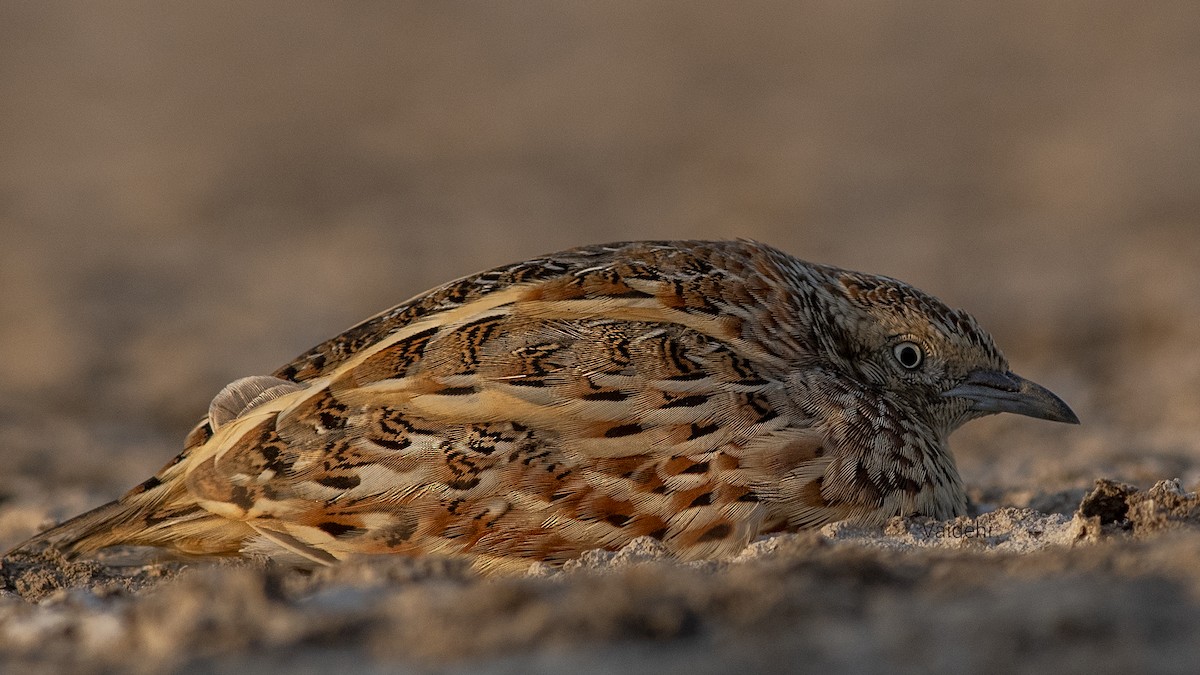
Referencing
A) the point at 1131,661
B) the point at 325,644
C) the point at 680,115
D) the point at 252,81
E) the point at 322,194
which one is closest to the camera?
the point at 1131,661

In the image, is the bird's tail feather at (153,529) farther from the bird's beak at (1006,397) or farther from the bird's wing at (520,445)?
the bird's beak at (1006,397)

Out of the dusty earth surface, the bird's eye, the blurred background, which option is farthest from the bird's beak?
the blurred background

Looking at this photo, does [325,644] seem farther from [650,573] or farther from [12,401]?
[12,401]

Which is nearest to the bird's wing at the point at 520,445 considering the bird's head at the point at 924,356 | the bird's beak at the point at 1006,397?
the bird's head at the point at 924,356

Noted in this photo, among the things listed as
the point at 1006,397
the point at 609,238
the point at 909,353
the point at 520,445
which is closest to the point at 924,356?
the point at 909,353

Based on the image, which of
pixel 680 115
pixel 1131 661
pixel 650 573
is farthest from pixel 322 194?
pixel 1131 661

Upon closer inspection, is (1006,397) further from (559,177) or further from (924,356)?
(559,177)
